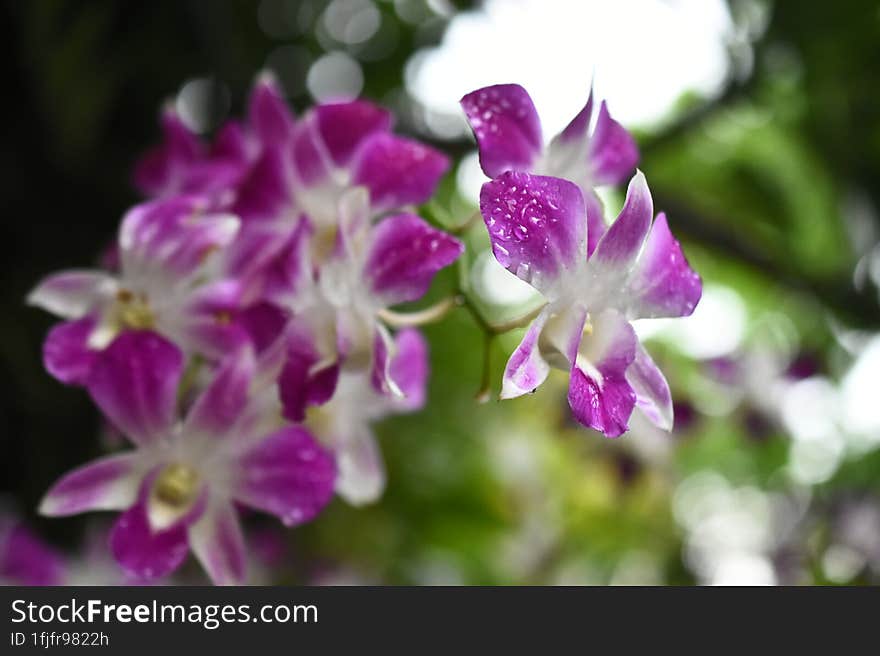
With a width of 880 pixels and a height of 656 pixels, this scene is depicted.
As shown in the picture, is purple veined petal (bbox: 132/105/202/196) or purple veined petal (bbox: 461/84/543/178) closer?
purple veined petal (bbox: 461/84/543/178)

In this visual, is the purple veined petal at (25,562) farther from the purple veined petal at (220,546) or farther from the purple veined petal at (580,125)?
the purple veined petal at (580,125)

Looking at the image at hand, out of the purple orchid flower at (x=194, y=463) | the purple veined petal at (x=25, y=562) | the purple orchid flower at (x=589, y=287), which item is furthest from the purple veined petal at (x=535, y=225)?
the purple veined petal at (x=25, y=562)

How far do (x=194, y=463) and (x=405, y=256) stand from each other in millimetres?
119

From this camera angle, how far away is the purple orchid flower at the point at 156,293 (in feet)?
1.08

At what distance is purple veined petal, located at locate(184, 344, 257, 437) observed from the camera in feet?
1.05

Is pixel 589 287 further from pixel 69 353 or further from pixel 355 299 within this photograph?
pixel 69 353

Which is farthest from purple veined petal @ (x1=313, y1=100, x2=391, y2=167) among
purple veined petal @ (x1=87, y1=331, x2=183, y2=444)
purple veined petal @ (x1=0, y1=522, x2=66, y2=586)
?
purple veined petal @ (x1=0, y1=522, x2=66, y2=586)

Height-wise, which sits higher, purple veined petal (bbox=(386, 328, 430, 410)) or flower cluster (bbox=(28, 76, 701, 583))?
flower cluster (bbox=(28, 76, 701, 583))

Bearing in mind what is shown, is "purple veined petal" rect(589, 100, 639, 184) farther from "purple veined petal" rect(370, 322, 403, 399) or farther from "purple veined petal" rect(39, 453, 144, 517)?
"purple veined petal" rect(39, 453, 144, 517)

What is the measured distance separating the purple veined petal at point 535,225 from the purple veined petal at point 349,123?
5.0 inches

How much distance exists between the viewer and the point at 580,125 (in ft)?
0.98

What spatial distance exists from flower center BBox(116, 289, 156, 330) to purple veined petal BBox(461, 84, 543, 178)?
144mm

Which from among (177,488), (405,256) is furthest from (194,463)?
(405,256)

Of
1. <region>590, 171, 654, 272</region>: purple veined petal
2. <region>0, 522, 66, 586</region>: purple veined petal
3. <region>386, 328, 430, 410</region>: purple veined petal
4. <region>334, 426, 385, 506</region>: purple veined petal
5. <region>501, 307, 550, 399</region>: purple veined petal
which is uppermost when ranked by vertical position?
<region>590, 171, 654, 272</region>: purple veined petal
